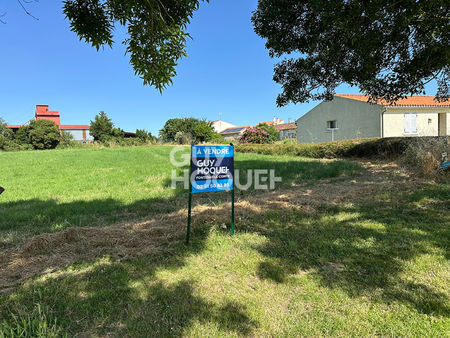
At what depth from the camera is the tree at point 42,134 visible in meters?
39.1

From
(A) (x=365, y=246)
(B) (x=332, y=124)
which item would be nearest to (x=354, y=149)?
(B) (x=332, y=124)

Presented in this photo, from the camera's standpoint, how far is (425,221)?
3963 mm

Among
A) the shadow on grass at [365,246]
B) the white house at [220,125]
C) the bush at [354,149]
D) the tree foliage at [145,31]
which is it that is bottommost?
the shadow on grass at [365,246]

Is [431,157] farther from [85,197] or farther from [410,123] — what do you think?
[410,123]

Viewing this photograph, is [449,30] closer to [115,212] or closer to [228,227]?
[228,227]

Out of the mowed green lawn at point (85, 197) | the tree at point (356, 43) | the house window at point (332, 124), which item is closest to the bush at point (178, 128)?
the house window at point (332, 124)

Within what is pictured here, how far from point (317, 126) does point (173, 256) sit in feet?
81.7

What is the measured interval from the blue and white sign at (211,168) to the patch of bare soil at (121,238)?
0.87m

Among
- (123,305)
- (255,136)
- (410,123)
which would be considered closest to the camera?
(123,305)

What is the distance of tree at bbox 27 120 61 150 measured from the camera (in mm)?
39094

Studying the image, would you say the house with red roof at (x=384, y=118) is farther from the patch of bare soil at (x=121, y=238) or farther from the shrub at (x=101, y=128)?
the shrub at (x=101, y=128)

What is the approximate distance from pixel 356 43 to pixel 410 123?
720 inches

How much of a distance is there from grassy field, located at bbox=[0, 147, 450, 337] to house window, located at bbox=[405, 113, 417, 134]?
1741cm

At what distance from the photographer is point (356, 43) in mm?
5340
